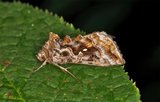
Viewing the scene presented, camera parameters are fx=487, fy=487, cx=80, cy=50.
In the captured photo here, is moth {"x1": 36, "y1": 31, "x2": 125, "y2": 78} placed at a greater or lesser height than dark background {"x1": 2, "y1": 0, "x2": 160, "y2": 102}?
lesser

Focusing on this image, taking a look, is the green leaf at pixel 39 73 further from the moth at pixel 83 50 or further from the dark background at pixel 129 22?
the dark background at pixel 129 22

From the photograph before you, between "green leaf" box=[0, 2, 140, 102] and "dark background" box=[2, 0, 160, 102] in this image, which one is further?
"dark background" box=[2, 0, 160, 102]

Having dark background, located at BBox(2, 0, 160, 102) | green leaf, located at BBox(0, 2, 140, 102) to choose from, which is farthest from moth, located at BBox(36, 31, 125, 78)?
dark background, located at BBox(2, 0, 160, 102)

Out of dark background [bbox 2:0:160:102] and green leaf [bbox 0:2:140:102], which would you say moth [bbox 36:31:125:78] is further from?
dark background [bbox 2:0:160:102]

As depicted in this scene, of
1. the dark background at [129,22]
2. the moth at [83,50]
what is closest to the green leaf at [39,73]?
the moth at [83,50]

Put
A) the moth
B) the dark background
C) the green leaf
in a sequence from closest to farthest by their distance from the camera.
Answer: the green leaf < the moth < the dark background

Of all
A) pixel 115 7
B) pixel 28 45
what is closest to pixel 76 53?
pixel 28 45

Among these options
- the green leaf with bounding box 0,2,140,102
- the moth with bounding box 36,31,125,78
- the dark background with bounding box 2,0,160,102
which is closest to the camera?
the green leaf with bounding box 0,2,140,102
